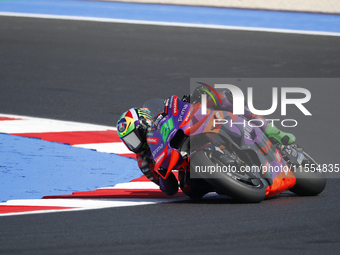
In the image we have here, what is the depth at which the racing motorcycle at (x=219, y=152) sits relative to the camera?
4.10m

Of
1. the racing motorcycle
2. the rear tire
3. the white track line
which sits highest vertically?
the white track line

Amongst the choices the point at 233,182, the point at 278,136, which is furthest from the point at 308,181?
the point at 233,182

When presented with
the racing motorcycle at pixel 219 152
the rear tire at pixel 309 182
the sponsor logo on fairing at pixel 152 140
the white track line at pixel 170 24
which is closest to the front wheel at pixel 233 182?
the racing motorcycle at pixel 219 152

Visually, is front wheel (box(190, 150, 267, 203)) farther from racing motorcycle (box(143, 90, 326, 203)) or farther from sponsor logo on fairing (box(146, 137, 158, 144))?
sponsor logo on fairing (box(146, 137, 158, 144))

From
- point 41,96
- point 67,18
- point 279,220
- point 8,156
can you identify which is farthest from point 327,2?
point 279,220

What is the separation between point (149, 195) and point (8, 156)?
2.12 meters

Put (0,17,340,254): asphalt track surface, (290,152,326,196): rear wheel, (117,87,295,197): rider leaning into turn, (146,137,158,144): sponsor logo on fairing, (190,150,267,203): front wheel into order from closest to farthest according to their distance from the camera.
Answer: (0,17,340,254): asphalt track surface
(190,150,267,203): front wheel
(146,137,158,144): sponsor logo on fairing
(117,87,295,197): rider leaning into turn
(290,152,326,196): rear wheel

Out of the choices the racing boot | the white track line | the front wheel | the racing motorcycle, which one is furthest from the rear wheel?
the white track line

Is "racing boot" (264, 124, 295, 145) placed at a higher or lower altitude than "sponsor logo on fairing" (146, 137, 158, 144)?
higher

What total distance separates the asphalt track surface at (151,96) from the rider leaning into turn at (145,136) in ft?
0.59

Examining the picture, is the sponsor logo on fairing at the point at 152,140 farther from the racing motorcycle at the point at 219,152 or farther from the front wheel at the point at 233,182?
the front wheel at the point at 233,182

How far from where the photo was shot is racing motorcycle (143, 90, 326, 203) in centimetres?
410

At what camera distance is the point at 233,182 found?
4.05m

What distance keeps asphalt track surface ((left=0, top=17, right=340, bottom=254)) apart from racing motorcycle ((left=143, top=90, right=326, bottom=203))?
187mm
